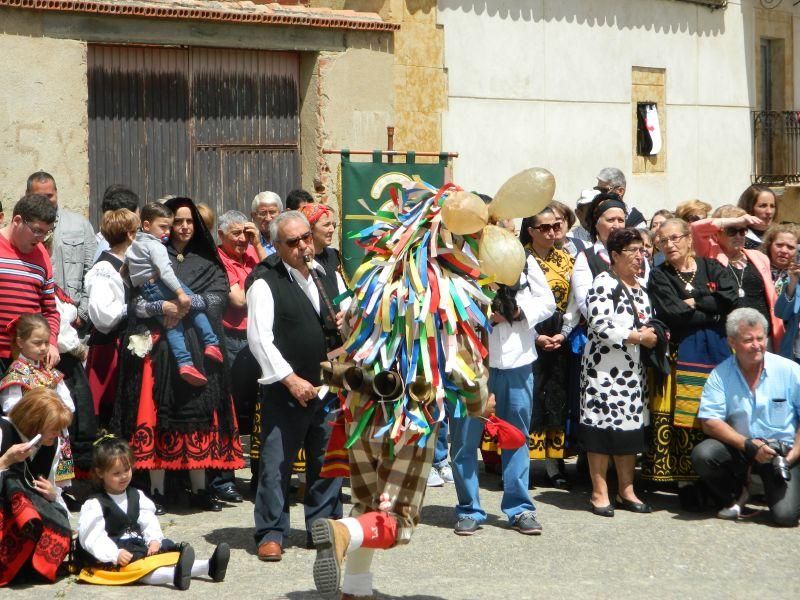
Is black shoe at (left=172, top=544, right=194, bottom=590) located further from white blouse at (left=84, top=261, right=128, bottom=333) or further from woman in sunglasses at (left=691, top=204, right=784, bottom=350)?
woman in sunglasses at (left=691, top=204, right=784, bottom=350)

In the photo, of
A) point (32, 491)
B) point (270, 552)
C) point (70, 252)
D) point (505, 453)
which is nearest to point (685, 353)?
point (505, 453)

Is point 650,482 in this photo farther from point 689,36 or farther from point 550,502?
point 689,36

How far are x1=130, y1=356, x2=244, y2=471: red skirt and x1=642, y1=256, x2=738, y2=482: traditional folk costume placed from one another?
2.67 meters

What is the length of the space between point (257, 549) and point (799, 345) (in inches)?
150

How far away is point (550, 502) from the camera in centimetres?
871

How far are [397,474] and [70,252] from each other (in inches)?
138

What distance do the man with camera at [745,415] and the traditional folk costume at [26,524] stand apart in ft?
12.4

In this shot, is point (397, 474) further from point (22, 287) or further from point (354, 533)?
point (22, 287)

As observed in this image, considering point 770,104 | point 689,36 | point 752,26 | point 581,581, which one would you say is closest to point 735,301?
point 581,581

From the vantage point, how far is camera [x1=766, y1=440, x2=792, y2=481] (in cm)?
810

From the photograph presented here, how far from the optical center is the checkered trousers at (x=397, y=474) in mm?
6223

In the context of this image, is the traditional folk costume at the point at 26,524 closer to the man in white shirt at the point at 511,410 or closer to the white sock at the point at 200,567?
the white sock at the point at 200,567

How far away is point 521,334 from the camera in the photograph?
802 cm

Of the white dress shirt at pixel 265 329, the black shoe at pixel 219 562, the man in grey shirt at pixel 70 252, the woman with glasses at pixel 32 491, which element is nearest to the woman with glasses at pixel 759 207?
the white dress shirt at pixel 265 329
